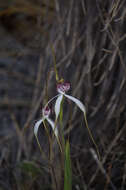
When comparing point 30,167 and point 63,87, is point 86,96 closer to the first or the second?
point 30,167

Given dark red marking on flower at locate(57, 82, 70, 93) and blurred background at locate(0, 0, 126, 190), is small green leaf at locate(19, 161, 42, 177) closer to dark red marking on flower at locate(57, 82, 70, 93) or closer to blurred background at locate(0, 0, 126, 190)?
blurred background at locate(0, 0, 126, 190)

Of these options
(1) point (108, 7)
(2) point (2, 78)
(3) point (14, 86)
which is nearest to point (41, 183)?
(1) point (108, 7)

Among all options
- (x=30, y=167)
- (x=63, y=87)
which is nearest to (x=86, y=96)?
(x=30, y=167)

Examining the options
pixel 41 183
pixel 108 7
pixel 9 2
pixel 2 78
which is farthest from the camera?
pixel 9 2

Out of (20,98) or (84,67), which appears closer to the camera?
(84,67)

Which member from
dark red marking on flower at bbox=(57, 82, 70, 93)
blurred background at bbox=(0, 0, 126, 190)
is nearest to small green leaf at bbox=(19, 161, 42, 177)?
blurred background at bbox=(0, 0, 126, 190)

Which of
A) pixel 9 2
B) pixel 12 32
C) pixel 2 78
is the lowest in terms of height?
pixel 2 78

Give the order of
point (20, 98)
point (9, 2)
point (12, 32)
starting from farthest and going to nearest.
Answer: point (12, 32) → point (9, 2) → point (20, 98)

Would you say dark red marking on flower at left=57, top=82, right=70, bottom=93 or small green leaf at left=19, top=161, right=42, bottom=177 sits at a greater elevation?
dark red marking on flower at left=57, top=82, right=70, bottom=93

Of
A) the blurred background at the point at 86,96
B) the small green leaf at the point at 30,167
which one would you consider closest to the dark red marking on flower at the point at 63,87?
the blurred background at the point at 86,96

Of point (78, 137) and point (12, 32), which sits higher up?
point (12, 32)

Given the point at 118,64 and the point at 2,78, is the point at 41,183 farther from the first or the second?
the point at 2,78
